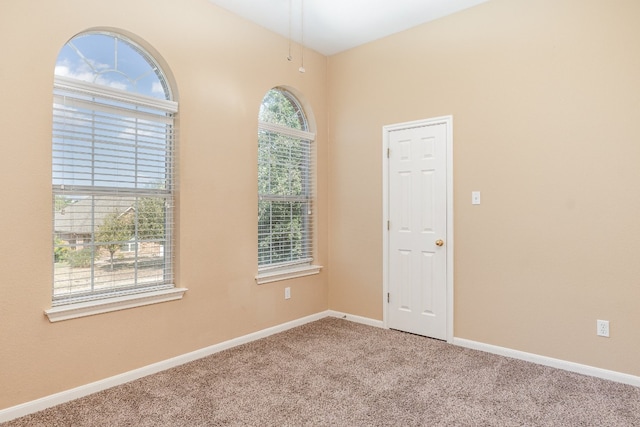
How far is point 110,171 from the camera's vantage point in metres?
2.66

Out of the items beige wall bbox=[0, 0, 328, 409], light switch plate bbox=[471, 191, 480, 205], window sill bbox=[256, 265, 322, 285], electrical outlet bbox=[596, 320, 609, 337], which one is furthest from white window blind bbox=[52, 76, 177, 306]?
electrical outlet bbox=[596, 320, 609, 337]

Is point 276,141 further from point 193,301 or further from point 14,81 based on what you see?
point 14,81

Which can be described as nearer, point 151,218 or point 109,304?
point 109,304

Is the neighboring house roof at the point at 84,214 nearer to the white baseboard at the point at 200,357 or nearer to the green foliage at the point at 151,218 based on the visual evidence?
the green foliage at the point at 151,218

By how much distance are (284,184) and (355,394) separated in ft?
6.97

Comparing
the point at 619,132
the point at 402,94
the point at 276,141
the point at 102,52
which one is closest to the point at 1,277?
the point at 102,52

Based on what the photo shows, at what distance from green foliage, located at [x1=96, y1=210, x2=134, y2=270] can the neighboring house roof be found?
32mm

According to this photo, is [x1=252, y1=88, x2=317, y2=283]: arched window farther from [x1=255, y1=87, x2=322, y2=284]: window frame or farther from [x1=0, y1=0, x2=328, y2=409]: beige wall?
[x1=0, y1=0, x2=328, y2=409]: beige wall

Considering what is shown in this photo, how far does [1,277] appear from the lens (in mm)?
2152

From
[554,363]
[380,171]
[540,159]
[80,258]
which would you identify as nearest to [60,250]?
[80,258]

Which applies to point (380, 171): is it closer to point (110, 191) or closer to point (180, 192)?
point (180, 192)

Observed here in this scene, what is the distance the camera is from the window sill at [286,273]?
3.58 meters

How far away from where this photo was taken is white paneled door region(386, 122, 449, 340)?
3.46 meters

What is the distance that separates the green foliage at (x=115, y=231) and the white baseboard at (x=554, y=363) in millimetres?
2805
